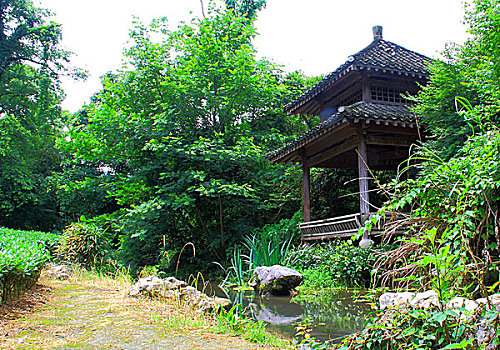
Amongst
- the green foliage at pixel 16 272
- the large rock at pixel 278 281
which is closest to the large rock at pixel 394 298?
the green foliage at pixel 16 272

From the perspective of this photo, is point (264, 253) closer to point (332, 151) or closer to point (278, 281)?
point (278, 281)

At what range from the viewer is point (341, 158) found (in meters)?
13.5

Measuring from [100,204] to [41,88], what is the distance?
29.7 ft

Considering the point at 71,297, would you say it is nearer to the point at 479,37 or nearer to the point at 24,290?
the point at 24,290

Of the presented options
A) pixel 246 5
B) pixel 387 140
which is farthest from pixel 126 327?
pixel 246 5

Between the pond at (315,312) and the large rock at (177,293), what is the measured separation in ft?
3.11

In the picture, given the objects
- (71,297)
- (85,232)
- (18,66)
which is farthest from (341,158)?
(18,66)

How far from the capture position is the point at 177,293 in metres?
5.63

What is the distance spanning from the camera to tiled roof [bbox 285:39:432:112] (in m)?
11.2

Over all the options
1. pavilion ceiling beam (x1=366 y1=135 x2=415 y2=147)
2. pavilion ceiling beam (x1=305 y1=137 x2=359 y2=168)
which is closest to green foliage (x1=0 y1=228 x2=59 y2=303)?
pavilion ceiling beam (x1=305 y1=137 x2=359 y2=168)

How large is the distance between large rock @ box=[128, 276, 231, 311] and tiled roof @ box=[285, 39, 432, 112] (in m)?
7.94

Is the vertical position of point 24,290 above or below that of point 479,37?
below

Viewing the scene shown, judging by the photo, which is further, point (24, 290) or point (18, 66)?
point (18, 66)

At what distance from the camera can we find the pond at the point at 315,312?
5.48 m
